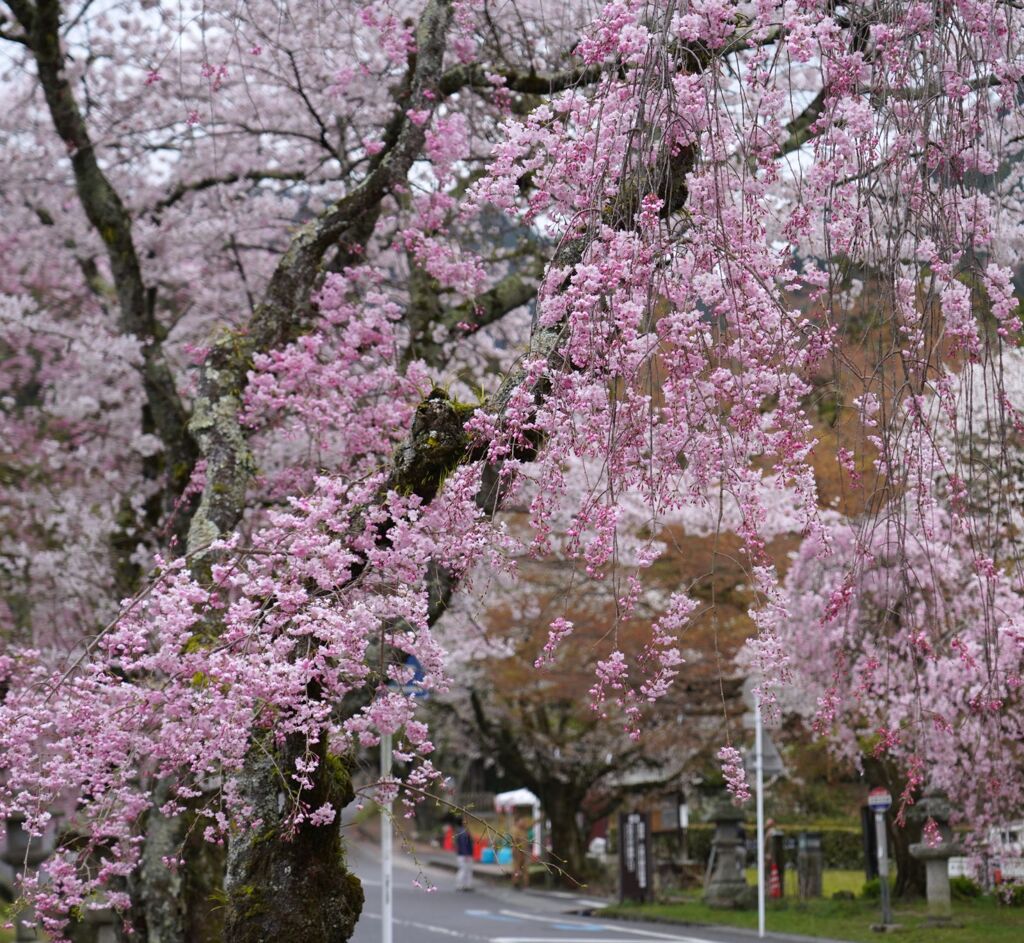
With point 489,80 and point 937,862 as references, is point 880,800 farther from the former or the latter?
point 489,80

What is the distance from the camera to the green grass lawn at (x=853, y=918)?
14.5 metres

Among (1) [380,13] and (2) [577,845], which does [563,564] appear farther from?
(1) [380,13]

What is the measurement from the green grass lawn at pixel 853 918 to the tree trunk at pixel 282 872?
10431mm

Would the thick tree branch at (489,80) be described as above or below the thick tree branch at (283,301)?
above

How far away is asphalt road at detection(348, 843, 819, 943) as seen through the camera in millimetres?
16156

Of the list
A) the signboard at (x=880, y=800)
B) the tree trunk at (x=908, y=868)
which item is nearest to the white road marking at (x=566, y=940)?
the signboard at (x=880, y=800)

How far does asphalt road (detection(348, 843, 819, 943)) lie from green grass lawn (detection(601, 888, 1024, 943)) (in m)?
0.65

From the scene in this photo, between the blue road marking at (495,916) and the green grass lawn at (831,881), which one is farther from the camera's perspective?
the green grass lawn at (831,881)

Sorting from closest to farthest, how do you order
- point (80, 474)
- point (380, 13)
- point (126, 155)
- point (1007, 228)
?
point (1007, 228)
point (380, 13)
point (126, 155)
point (80, 474)

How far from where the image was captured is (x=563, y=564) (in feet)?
65.1

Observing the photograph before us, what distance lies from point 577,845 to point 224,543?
22.4 meters

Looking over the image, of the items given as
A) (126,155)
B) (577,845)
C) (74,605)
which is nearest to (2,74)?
(126,155)

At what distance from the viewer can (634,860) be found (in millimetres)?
21859

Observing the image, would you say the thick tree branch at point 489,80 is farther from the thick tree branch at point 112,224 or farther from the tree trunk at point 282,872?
the tree trunk at point 282,872
